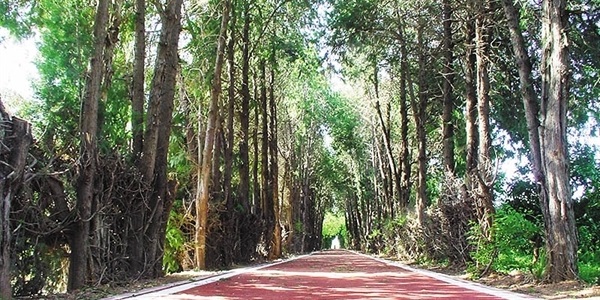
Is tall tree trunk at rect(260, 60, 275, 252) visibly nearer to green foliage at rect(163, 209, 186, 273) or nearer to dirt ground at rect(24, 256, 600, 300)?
green foliage at rect(163, 209, 186, 273)

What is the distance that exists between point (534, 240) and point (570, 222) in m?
2.66

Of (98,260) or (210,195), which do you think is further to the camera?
(210,195)

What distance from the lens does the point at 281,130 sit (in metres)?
42.5

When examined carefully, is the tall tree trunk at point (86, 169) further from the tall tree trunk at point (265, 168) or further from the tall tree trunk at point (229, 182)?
the tall tree trunk at point (265, 168)

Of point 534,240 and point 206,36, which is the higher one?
point 206,36

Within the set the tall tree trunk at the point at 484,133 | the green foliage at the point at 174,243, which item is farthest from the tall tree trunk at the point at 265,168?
the tall tree trunk at the point at 484,133

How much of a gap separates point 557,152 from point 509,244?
2.86 meters

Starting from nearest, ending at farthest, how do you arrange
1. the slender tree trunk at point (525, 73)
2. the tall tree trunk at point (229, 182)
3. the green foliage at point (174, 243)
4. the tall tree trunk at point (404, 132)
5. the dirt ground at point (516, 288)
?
the dirt ground at point (516, 288)
the slender tree trunk at point (525, 73)
the green foliage at point (174, 243)
the tall tree trunk at point (229, 182)
the tall tree trunk at point (404, 132)

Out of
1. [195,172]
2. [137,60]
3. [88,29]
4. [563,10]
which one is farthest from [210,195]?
[563,10]

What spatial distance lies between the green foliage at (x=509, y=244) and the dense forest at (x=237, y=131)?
37 mm

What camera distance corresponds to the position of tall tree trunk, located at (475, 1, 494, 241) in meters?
Answer: 13.4

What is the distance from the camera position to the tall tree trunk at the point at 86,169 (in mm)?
8969

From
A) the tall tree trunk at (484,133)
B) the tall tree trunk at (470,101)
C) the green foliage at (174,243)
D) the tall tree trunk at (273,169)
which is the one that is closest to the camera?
the tall tree trunk at (484,133)

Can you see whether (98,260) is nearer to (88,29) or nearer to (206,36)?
(88,29)
